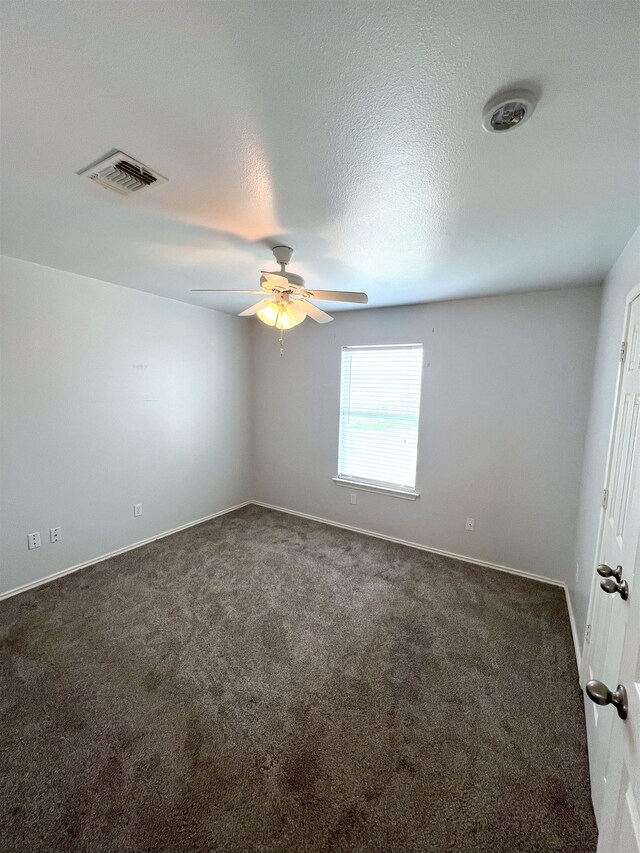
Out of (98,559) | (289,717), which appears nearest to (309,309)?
(289,717)

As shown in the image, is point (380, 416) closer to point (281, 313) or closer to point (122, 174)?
point (281, 313)

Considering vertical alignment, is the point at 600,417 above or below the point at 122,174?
below

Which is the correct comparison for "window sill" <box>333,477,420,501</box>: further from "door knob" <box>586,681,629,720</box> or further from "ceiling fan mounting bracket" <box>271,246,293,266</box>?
"door knob" <box>586,681,629,720</box>

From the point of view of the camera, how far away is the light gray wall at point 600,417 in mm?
1766

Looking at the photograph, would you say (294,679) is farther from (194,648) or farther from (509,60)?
(509,60)

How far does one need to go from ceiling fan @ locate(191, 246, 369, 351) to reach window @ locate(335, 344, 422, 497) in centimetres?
144

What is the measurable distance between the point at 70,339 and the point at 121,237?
1.22 m

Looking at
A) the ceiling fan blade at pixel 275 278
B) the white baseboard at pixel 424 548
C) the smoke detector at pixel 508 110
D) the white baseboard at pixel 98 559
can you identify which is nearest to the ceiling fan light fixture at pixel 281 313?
the ceiling fan blade at pixel 275 278

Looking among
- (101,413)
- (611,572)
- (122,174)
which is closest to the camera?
(611,572)

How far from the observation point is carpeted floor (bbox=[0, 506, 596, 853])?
1.20 m

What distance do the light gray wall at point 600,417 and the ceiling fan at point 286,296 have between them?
139cm

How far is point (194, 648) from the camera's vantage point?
6.68ft

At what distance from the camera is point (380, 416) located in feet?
11.8

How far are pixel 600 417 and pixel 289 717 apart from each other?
2.46m
